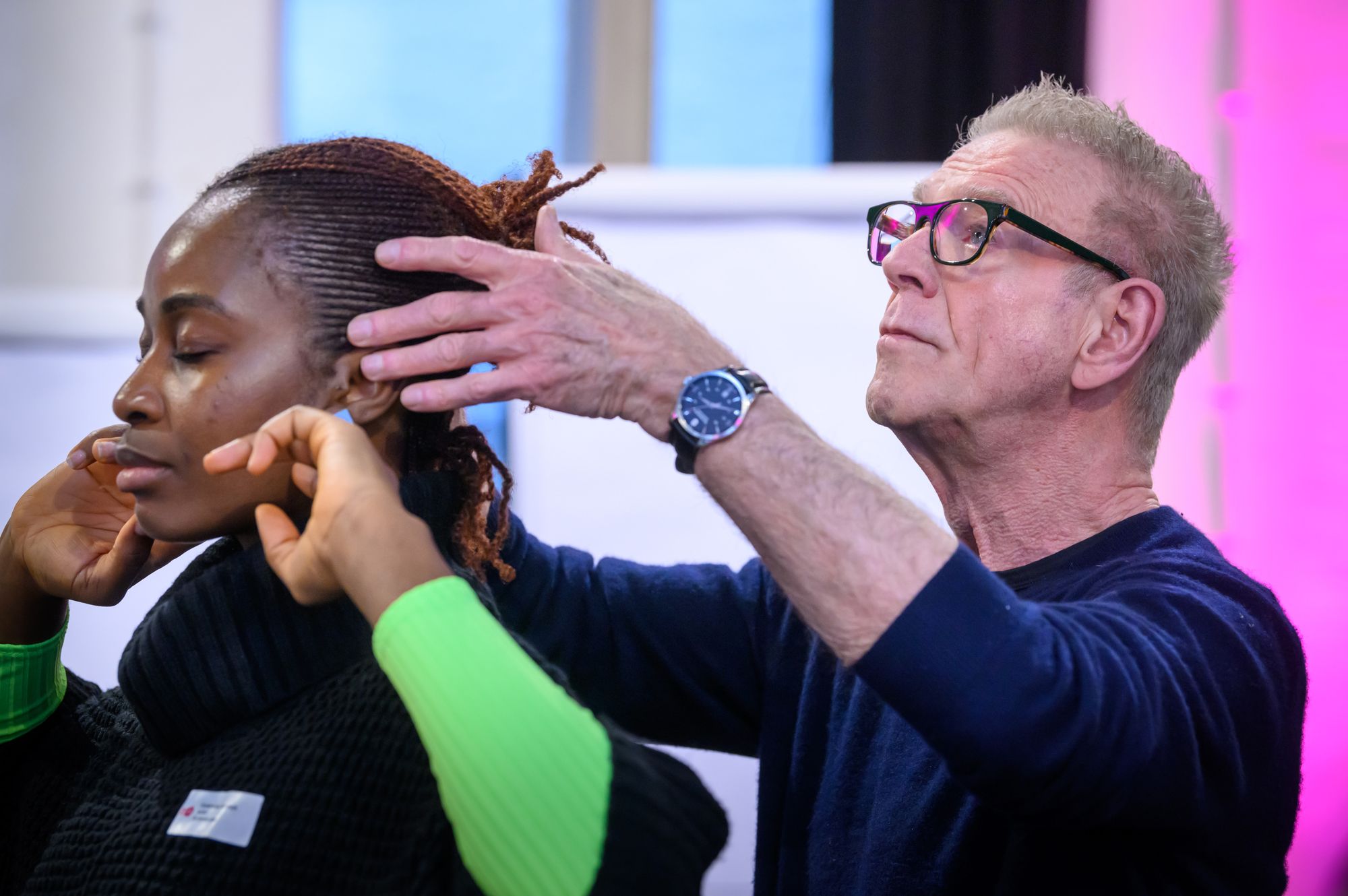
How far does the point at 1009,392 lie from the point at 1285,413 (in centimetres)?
96

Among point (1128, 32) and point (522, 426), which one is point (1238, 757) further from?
point (1128, 32)

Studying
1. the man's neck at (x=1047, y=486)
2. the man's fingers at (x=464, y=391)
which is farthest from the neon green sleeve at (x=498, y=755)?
the man's neck at (x=1047, y=486)

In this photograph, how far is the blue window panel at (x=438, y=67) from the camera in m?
2.51

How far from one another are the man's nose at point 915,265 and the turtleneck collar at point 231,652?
2.44 feet

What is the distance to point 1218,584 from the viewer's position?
48.8 inches

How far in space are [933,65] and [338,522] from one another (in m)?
1.85

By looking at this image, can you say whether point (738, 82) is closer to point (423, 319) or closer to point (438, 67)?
point (438, 67)

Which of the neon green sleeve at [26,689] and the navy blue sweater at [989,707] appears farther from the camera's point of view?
the neon green sleeve at [26,689]

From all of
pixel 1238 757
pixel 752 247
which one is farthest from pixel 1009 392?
pixel 752 247

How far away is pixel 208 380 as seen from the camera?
1012 millimetres

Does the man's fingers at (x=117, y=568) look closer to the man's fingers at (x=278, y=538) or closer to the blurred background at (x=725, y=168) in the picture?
the man's fingers at (x=278, y=538)

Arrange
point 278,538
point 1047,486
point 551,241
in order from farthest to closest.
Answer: point 1047,486
point 551,241
point 278,538

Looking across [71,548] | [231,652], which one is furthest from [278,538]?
[71,548]

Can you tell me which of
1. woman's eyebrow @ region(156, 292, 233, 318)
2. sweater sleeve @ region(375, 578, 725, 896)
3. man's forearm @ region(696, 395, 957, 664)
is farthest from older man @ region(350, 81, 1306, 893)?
sweater sleeve @ region(375, 578, 725, 896)
